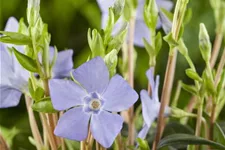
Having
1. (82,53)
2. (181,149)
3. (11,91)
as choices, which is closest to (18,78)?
(11,91)

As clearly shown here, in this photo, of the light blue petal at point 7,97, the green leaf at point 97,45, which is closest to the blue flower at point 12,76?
the light blue petal at point 7,97

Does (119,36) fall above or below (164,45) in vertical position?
above

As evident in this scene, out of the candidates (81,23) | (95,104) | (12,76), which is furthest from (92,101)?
(81,23)

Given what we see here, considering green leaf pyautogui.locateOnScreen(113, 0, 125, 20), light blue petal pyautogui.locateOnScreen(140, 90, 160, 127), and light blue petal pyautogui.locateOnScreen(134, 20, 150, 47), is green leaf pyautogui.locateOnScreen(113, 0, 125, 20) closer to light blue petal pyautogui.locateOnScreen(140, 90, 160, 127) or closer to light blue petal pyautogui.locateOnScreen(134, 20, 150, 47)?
light blue petal pyautogui.locateOnScreen(140, 90, 160, 127)

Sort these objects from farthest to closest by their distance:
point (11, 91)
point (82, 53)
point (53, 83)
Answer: point (82, 53)
point (11, 91)
point (53, 83)

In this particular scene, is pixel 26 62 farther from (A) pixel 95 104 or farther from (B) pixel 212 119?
(B) pixel 212 119

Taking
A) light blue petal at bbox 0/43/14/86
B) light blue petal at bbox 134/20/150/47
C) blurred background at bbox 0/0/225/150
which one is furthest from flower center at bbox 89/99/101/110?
blurred background at bbox 0/0/225/150

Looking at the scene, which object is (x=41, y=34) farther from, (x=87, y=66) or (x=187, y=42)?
(x=187, y=42)
